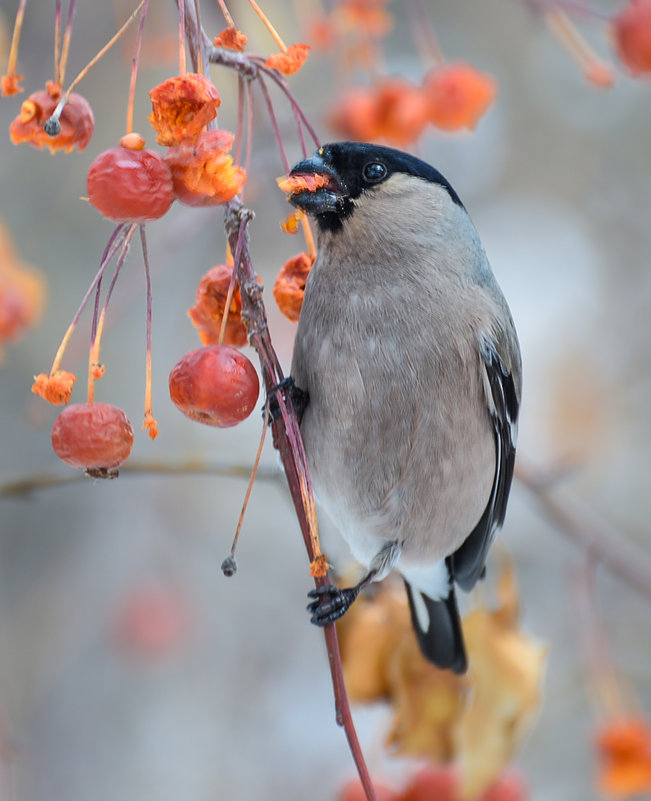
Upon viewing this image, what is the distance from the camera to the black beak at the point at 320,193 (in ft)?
6.00

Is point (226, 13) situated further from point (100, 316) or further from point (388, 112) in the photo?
point (388, 112)

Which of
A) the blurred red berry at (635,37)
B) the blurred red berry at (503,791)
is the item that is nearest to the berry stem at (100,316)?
the blurred red berry at (635,37)

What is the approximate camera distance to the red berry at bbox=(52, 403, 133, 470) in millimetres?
1385

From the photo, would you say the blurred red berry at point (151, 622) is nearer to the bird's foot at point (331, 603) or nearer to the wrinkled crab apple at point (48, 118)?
the bird's foot at point (331, 603)

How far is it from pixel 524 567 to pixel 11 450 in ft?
11.9

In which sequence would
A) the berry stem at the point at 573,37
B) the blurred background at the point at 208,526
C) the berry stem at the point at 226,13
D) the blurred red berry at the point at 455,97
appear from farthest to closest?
the blurred background at the point at 208,526 → the blurred red berry at the point at 455,97 → the berry stem at the point at 573,37 → the berry stem at the point at 226,13

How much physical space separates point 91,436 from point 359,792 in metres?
1.42

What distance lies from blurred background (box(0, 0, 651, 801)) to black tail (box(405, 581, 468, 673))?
0.35 metres

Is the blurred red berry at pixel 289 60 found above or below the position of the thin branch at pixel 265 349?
above

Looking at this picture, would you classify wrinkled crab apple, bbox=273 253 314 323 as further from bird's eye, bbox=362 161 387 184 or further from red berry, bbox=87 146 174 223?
red berry, bbox=87 146 174 223

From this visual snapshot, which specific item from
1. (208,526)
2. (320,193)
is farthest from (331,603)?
(208,526)

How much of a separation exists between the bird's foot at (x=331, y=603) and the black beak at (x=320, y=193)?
762 mm

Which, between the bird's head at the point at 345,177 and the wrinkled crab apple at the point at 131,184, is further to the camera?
the bird's head at the point at 345,177

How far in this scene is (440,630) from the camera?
2.50 metres
